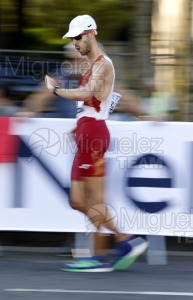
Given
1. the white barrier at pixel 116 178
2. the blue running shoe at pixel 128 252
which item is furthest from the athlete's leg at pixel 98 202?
the white barrier at pixel 116 178

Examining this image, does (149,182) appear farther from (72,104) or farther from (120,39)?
(120,39)

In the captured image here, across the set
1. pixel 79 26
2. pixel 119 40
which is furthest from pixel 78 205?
pixel 119 40

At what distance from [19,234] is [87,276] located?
4.93 feet

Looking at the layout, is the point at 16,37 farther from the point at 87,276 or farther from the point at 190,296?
→ the point at 190,296

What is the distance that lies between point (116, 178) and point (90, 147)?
0.63 meters

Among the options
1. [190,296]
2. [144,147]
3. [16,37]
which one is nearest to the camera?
[190,296]

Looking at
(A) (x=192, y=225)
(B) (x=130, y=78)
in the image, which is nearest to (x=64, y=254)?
(A) (x=192, y=225)

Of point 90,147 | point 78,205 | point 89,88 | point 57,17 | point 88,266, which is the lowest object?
point 88,266

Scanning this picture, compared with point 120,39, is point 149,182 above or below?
below

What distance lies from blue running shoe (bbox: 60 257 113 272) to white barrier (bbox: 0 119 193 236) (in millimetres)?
494

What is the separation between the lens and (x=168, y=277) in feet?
23.6

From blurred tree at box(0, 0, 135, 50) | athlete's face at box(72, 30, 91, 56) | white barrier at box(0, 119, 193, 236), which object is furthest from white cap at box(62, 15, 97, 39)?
blurred tree at box(0, 0, 135, 50)

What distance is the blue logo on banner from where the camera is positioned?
25.5 ft

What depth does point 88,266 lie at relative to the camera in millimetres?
7348
